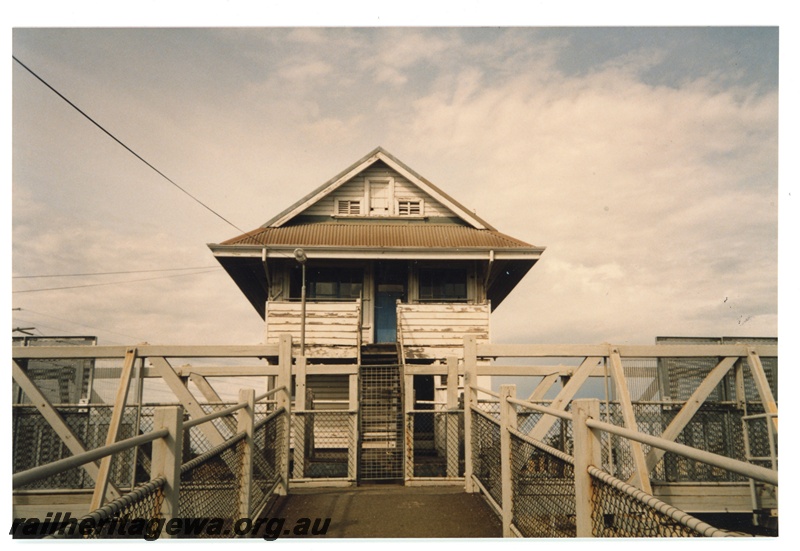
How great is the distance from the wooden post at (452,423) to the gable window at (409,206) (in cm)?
1008

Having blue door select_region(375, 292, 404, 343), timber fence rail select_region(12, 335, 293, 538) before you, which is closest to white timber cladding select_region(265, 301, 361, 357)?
blue door select_region(375, 292, 404, 343)

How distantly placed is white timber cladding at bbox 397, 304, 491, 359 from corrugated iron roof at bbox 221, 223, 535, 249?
6.42 feet

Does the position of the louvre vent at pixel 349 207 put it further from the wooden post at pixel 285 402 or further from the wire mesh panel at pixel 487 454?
the wire mesh panel at pixel 487 454

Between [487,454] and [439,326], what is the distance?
908 centimetres

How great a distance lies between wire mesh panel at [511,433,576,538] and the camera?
14.1ft

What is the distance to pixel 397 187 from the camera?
19328 mm

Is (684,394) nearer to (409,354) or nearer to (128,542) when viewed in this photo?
(409,354)

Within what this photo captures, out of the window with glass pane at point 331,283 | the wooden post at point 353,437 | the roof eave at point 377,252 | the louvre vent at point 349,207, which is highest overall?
the louvre vent at point 349,207

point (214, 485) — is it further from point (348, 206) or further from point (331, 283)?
point (348, 206)

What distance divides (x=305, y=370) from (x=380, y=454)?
2.18m

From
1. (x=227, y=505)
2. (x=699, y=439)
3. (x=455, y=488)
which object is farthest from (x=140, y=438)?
(x=699, y=439)

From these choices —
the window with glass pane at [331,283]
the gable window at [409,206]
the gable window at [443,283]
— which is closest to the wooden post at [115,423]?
the window with glass pane at [331,283]

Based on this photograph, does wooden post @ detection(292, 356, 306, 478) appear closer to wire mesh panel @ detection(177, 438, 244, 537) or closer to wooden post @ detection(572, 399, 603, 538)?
wire mesh panel @ detection(177, 438, 244, 537)

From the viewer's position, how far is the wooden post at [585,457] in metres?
3.56
